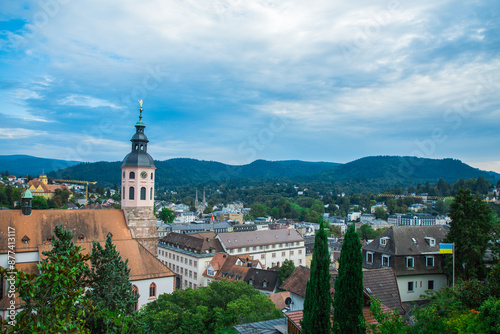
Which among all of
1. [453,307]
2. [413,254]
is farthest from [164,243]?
[453,307]

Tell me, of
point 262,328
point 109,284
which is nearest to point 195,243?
point 262,328

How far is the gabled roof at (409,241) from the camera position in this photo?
103ft

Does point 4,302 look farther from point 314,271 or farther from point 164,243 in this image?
point 164,243

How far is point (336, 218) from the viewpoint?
177125 millimetres

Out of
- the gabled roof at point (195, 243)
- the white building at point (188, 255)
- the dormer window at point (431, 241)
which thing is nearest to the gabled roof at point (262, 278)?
the white building at point (188, 255)

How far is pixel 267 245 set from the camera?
75.8 metres

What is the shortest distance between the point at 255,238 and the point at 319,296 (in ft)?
193

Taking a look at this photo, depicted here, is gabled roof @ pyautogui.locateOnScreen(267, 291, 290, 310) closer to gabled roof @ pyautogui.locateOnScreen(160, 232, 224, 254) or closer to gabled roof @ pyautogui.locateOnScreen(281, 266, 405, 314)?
gabled roof @ pyautogui.locateOnScreen(281, 266, 405, 314)

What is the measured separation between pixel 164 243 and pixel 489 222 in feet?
188

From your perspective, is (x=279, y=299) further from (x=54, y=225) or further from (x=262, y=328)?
(x=54, y=225)

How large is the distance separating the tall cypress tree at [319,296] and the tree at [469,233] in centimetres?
1646

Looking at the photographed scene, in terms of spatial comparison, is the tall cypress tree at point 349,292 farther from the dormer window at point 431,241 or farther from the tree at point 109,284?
the dormer window at point 431,241

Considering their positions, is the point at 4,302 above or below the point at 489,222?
below

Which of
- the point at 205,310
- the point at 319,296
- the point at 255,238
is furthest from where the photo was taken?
the point at 255,238
